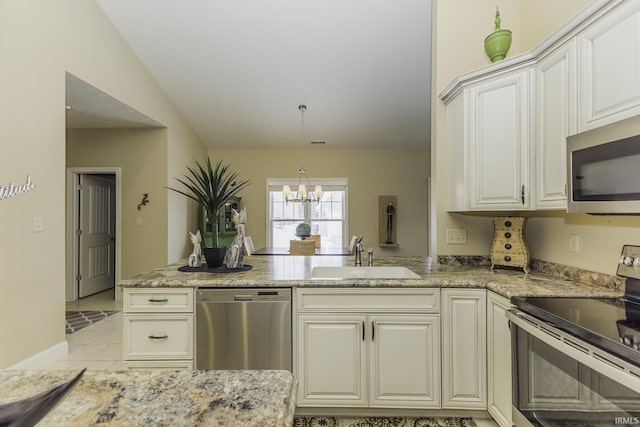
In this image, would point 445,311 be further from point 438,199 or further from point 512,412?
point 438,199

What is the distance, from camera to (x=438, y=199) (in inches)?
101

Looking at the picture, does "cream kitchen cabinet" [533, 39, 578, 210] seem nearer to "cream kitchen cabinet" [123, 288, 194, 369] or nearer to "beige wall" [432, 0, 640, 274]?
"beige wall" [432, 0, 640, 274]

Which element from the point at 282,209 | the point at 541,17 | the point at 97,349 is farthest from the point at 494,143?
the point at 282,209

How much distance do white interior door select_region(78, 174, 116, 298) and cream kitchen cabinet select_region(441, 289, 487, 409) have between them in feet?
17.5

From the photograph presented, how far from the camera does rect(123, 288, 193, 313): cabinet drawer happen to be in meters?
1.90

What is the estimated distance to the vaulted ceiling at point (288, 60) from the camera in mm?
3561

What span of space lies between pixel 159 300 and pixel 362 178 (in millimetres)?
5192

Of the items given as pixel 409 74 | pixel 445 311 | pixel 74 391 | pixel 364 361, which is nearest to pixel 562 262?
pixel 445 311

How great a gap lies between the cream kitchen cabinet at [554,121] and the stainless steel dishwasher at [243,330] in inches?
63.4

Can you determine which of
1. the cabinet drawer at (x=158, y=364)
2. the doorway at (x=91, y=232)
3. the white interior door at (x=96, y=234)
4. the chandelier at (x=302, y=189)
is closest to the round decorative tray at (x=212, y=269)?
the cabinet drawer at (x=158, y=364)

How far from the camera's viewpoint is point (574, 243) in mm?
1967

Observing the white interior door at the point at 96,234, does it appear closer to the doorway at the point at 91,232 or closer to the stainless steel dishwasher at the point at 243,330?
the doorway at the point at 91,232

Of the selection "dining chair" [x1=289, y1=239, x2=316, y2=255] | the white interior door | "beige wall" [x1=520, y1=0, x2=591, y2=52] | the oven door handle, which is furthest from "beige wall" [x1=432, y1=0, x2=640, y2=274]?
the white interior door

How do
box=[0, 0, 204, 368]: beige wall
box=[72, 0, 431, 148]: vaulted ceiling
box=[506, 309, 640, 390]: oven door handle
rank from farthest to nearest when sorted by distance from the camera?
box=[72, 0, 431, 148]: vaulted ceiling
box=[0, 0, 204, 368]: beige wall
box=[506, 309, 640, 390]: oven door handle
